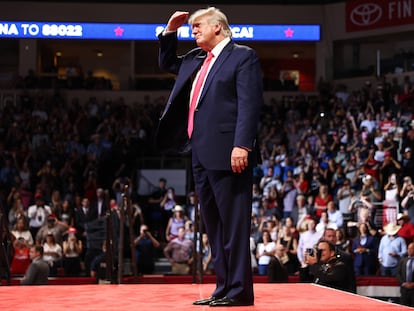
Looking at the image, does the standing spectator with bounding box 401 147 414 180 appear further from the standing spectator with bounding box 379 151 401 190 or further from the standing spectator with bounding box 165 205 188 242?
the standing spectator with bounding box 165 205 188 242

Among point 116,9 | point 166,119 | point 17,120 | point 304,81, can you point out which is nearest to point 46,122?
point 17,120

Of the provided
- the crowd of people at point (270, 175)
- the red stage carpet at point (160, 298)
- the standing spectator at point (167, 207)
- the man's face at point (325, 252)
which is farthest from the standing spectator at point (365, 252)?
the red stage carpet at point (160, 298)

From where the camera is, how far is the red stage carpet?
177 inches

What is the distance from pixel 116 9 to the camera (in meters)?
24.4

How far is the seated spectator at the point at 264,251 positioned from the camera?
13.8m

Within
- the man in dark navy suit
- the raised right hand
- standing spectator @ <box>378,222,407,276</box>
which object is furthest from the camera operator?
the raised right hand

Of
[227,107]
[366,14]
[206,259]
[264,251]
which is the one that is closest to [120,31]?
[366,14]

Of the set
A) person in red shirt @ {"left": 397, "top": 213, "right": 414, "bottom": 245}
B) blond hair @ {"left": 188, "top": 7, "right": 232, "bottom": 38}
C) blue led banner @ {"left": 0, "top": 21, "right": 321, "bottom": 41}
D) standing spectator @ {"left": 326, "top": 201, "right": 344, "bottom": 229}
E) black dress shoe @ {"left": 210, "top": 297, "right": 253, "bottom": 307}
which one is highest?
blue led banner @ {"left": 0, "top": 21, "right": 321, "bottom": 41}

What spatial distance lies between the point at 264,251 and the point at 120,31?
37.8ft

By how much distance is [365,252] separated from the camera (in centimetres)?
1360

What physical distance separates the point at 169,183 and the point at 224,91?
15.5 meters

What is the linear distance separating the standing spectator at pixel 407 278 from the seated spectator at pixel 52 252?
17.7 feet

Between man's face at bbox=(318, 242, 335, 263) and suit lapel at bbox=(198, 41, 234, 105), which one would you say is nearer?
suit lapel at bbox=(198, 41, 234, 105)

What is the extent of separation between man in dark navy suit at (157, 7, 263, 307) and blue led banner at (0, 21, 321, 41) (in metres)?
18.3
